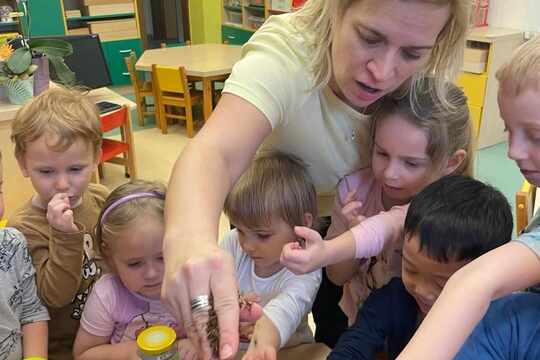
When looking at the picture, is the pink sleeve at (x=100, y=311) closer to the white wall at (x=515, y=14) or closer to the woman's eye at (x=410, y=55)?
the woman's eye at (x=410, y=55)

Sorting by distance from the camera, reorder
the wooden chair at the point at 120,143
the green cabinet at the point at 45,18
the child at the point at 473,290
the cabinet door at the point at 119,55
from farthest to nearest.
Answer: the cabinet door at the point at 119,55, the green cabinet at the point at 45,18, the wooden chair at the point at 120,143, the child at the point at 473,290

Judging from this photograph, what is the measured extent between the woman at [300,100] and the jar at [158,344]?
15 centimetres

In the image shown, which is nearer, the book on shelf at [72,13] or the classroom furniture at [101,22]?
the classroom furniture at [101,22]

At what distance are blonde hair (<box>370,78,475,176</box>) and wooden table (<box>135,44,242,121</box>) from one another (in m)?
3.07

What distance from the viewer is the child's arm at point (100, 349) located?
0.99m

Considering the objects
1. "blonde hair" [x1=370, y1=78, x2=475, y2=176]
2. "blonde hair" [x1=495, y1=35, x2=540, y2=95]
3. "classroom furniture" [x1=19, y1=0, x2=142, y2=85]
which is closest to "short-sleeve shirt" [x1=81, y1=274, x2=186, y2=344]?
"blonde hair" [x1=370, y1=78, x2=475, y2=176]

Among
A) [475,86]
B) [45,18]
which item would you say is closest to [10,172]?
[475,86]

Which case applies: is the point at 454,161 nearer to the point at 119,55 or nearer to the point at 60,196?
the point at 60,196

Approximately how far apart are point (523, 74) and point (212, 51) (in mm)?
4532

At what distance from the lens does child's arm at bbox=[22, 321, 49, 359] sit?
105 centimetres

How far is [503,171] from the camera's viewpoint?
3545mm

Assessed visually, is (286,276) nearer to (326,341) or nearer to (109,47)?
(326,341)

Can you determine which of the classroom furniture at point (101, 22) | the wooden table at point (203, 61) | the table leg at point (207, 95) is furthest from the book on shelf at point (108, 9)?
the table leg at point (207, 95)

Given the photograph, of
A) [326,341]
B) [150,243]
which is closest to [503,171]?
[326,341]
